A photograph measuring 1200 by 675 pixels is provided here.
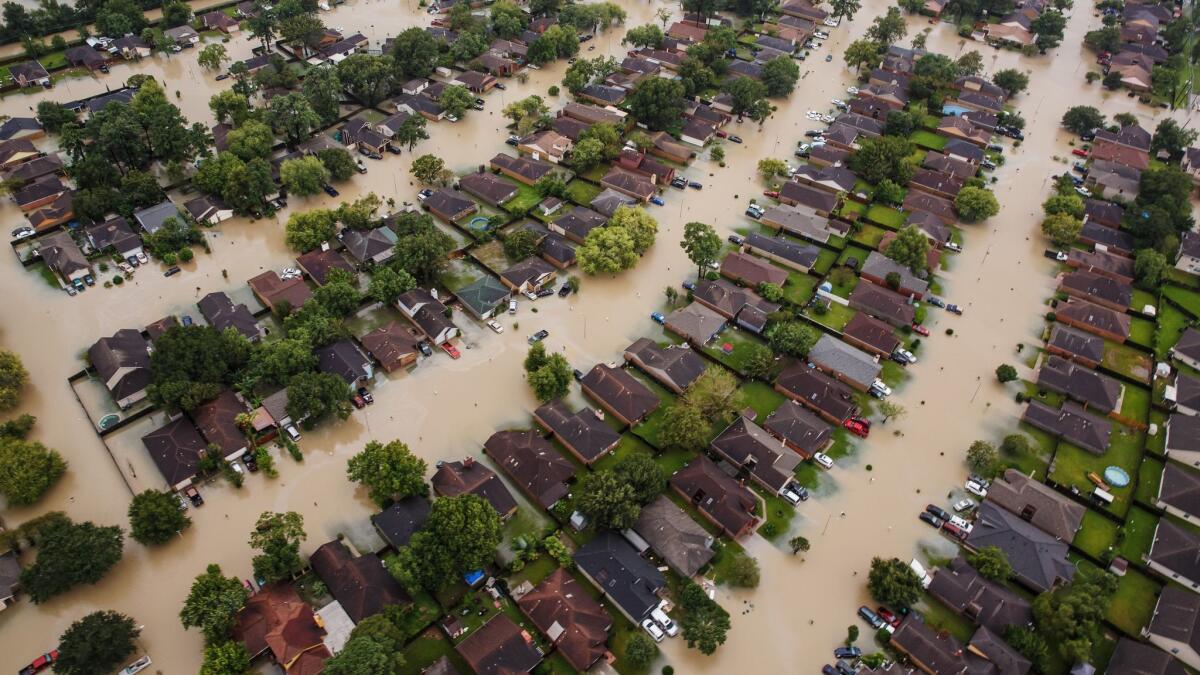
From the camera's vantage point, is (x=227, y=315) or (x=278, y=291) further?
(x=278, y=291)

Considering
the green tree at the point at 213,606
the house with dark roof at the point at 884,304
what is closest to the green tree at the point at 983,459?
the house with dark roof at the point at 884,304

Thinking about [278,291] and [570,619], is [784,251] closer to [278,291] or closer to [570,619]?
[570,619]

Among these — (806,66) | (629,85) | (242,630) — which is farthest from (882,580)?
(806,66)

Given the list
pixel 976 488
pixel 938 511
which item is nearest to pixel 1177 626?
pixel 976 488

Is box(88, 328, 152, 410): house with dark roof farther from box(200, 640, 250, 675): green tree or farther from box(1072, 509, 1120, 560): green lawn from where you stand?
box(1072, 509, 1120, 560): green lawn

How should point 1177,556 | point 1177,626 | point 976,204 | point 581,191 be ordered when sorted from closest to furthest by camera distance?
point 1177,626
point 1177,556
point 976,204
point 581,191

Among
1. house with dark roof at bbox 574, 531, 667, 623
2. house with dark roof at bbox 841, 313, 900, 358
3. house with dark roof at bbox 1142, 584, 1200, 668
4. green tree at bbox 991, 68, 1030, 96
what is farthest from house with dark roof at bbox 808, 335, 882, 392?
green tree at bbox 991, 68, 1030, 96

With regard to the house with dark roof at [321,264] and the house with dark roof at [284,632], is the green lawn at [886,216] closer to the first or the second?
the house with dark roof at [321,264]

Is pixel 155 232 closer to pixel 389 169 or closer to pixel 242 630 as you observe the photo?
pixel 389 169
